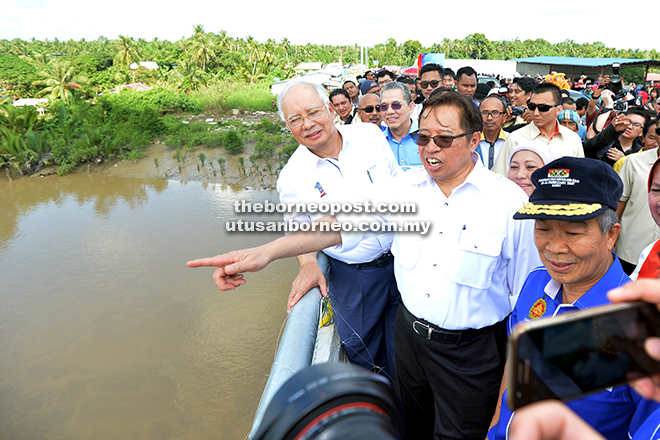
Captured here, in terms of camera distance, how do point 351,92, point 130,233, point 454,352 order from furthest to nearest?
point 130,233, point 351,92, point 454,352

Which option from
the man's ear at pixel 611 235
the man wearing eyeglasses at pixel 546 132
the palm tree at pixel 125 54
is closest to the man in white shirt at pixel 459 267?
the man's ear at pixel 611 235

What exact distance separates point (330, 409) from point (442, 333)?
1.23 metres

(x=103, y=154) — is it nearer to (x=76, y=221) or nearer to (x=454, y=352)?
(x=76, y=221)

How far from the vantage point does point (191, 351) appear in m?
5.38

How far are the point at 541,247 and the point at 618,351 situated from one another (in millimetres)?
733

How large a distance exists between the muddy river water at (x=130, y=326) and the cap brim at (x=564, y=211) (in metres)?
4.06

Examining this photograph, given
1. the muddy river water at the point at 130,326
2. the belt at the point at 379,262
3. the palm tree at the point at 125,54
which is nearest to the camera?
the belt at the point at 379,262

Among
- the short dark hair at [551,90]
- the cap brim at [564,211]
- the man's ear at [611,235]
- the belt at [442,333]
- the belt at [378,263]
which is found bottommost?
the belt at [442,333]

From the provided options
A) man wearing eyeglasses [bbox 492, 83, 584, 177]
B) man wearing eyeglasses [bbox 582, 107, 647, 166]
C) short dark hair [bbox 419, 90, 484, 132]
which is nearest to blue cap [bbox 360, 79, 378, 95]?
man wearing eyeglasses [bbox 492, 83, 584, 177]

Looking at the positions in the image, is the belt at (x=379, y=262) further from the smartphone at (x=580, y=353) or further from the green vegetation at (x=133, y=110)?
the green vegetation at (x=133, y=110)

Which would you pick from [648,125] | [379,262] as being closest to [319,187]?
[379,262]

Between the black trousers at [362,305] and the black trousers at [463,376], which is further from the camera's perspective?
the black trousers at [362,305]

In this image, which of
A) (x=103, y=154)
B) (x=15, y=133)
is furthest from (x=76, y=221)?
(x=15, y=133)

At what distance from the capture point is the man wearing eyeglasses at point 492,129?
3658 mm
